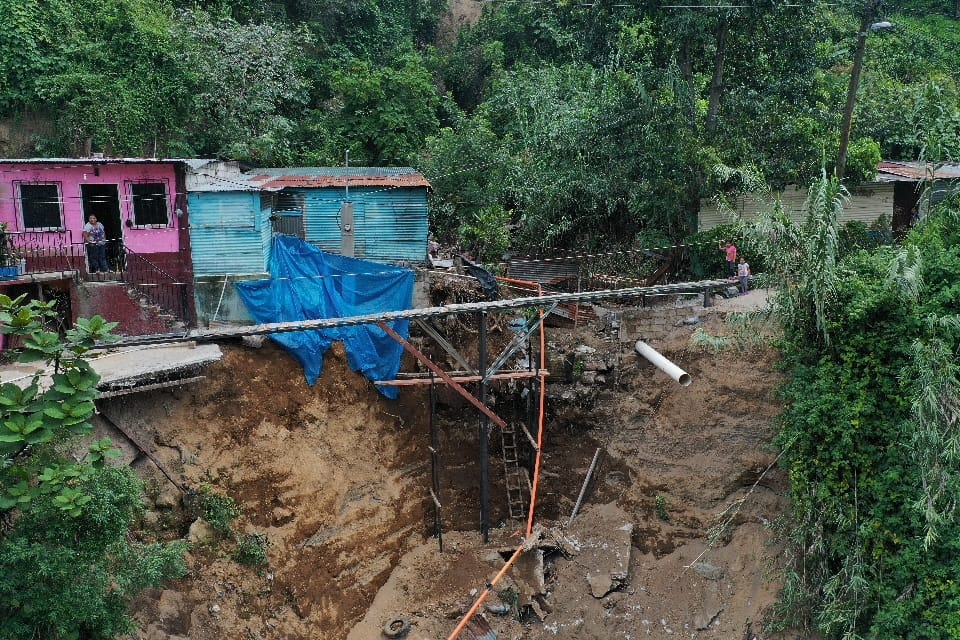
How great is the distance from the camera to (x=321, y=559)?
1422 centimetres

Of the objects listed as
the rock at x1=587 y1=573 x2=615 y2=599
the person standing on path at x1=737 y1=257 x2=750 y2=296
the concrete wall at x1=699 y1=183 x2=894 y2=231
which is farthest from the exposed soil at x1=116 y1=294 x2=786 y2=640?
the concrete wall at x1=699 y1=183 x2=894 y2=231

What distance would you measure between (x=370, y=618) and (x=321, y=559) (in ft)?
4.84

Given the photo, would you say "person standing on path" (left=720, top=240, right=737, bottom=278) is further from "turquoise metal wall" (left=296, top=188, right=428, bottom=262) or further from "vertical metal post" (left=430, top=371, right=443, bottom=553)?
"vertical metal post" (left=430, top=371, right=443, bottom=553)

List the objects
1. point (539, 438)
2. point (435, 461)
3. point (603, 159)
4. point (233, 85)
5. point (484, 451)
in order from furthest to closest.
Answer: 1. point (233, 85)
2. point (603, 159)
3. point (435, 461)
4. point (539, 438)
5. point (484, 451)

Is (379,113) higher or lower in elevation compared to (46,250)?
higher

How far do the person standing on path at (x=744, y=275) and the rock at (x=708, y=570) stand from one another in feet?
18.9

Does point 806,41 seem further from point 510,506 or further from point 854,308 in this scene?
point 510,506

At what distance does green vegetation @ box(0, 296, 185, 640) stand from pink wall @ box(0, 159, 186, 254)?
698cm

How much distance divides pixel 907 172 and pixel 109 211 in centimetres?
1987

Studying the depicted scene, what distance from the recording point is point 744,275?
16266mm

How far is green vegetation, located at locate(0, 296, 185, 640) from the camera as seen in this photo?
8.33 meters

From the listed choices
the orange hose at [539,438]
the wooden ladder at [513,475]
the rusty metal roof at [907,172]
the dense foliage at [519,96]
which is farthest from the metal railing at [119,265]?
the rusty metal roof at [907,172]

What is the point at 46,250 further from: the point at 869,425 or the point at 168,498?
the point at 869,425

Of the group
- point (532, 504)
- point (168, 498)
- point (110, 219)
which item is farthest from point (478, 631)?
point (110, 219)
